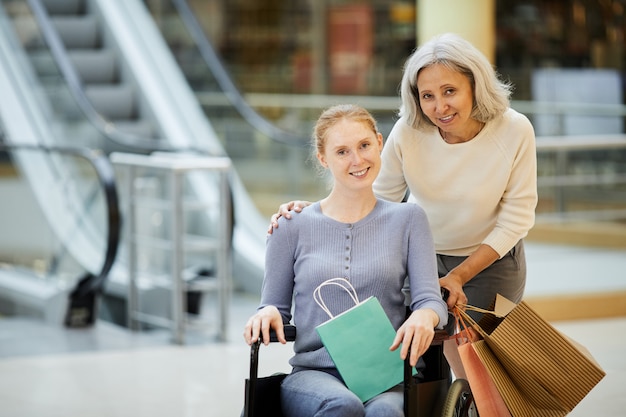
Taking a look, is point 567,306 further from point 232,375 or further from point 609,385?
point 232,375

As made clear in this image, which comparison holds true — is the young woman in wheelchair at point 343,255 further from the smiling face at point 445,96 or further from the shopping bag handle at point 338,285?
the smiling face at point 445,96

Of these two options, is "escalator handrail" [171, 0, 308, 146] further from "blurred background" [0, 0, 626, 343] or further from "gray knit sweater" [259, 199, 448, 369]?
"gray knit sweater" [259, 199, 448, 369]

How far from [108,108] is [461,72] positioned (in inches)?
289

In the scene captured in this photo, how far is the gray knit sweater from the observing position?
2.89m

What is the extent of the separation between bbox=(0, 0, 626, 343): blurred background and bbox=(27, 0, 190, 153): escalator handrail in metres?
0.02

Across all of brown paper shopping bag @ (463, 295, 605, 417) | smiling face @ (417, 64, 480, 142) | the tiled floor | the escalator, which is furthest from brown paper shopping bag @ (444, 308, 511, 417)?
the escalator

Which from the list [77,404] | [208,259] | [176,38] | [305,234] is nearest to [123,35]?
[176,38]

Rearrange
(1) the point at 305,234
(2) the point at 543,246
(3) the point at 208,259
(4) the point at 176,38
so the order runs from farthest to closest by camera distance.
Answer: (4) the point at 176,38
(3) the point at 208,259
(2) the point at 543,246
(1) the point at 305,234

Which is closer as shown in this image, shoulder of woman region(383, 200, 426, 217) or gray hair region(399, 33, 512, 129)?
shoulder of woman region(383, 200, 426, 217)

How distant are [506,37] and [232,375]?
8.57m

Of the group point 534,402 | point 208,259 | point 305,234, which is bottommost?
point 208,259

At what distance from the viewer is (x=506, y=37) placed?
42.6 ft

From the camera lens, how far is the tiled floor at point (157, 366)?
4.71m

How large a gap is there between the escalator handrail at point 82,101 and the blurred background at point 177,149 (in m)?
0.02
